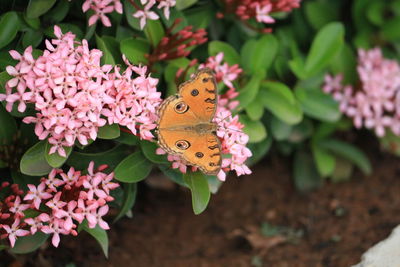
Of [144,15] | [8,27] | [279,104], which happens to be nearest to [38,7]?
[8,27]

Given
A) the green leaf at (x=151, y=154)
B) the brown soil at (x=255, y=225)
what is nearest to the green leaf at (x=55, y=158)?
the green leaf at (x=151, y=154)

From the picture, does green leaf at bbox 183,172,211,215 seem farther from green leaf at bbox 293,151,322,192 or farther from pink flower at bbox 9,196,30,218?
green leaf at bbox 293,151,322,192

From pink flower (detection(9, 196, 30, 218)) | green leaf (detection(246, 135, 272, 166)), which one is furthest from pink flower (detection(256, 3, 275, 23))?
pink flower (detection(9, 196, 30, 218))

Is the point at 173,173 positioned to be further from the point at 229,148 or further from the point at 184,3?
the point at 184,3

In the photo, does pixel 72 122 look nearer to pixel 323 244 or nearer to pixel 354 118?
pixel 323 244

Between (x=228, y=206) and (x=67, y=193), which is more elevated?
(x=67, y=193)

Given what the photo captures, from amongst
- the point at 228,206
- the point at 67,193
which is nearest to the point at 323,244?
the point at 228,206

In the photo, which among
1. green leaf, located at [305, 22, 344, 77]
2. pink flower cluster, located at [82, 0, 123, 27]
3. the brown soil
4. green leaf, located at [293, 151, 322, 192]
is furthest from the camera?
green leaf, located at [293, 151, 322, 192]
